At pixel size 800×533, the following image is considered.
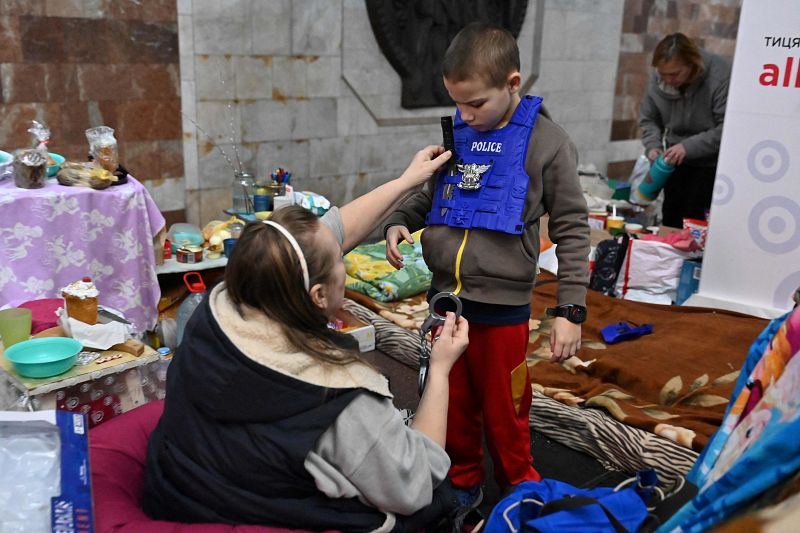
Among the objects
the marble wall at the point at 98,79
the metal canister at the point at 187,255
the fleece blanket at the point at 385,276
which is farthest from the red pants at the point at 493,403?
the marble wall at the point at 98,79

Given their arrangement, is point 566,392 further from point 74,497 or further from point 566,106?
point 566,106

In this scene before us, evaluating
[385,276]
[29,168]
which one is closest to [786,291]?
[385,276]

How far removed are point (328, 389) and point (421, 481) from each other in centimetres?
28

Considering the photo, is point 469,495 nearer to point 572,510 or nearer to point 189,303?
point 572,510

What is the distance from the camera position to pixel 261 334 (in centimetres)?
140

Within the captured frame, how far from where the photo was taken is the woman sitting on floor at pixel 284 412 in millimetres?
1390

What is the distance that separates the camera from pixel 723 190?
3.72m

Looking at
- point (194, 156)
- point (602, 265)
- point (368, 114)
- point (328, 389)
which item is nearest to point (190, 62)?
point (194, 156)

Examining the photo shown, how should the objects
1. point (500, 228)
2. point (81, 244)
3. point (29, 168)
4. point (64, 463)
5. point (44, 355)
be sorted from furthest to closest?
point (81, 244) → point (29, 168) → point (44, 355) → point (500, 228) → point (64, 463)

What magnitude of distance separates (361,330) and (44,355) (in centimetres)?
159

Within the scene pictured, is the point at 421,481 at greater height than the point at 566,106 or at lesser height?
lesser

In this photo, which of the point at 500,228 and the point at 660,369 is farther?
the point at 660,369

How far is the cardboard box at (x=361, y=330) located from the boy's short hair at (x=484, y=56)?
1.87m

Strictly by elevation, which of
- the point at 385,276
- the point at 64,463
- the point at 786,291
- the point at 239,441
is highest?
the point at 239,441
